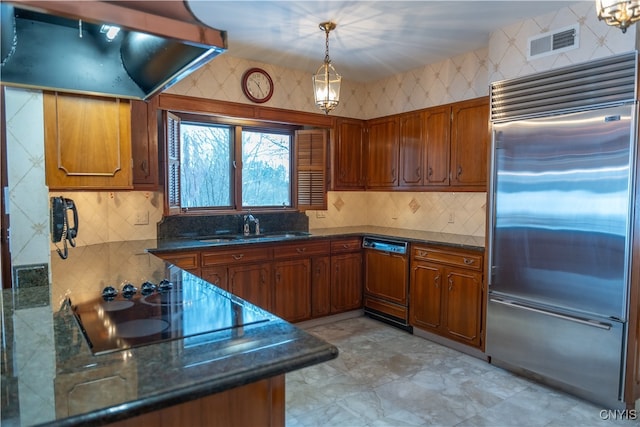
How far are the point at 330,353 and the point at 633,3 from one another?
5.58ft

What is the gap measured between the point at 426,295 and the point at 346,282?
2.94 feet

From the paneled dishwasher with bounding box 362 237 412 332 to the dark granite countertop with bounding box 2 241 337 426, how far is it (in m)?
2.74

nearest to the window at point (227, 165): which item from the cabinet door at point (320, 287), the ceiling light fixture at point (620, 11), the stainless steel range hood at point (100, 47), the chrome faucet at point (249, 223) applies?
the chrome faucet at point (249, 223)

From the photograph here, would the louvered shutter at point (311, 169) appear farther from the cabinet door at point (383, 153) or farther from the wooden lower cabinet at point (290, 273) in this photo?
the cabinet door at point (383, 153)

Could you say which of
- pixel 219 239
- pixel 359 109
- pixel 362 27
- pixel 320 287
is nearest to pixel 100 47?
pixel 362 27

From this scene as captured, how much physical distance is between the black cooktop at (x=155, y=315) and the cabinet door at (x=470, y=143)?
2.71 m

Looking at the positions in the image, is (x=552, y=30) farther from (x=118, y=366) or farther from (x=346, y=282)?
(x=118, y=366)

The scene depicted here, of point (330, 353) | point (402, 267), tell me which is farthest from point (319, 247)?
point (330, 353)

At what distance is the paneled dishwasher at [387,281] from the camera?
4012 mm

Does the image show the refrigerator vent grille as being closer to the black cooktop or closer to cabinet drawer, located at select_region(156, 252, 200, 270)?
the black cooktop

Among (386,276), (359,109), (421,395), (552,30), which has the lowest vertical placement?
(421,395)

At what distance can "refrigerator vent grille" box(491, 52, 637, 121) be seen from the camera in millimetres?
2469

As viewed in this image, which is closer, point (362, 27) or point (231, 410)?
point (231, 410)

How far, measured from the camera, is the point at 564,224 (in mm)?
2721
